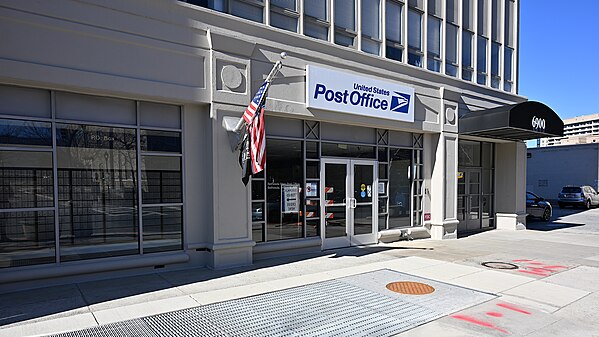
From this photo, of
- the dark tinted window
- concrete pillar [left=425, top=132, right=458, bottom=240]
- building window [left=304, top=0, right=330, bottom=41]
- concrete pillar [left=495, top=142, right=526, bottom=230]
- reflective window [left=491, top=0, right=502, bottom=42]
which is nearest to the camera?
building window [left=304, top=0, right=330, bottom=41]

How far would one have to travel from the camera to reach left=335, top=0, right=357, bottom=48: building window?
30.7ft

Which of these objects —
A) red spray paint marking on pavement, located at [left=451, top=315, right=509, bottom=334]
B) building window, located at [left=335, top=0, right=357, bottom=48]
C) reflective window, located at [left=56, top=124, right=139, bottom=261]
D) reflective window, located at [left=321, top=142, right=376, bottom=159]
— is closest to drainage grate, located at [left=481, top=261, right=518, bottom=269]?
red spray paint marking on pavement, located at [left=451, top=315, right=509, bottom=334]

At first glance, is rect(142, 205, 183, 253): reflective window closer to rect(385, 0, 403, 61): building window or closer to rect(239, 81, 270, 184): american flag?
rect(239, 81, 270, 184): american flag

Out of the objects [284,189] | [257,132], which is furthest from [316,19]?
[284,189]

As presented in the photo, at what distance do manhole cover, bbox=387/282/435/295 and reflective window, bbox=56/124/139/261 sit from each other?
182 inches

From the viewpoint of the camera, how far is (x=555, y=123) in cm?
1160

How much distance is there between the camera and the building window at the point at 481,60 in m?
12.9

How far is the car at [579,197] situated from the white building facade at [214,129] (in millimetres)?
16448

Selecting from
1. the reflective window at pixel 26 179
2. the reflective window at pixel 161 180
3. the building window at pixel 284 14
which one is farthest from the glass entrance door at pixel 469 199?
the reflective window at pixel 26 179

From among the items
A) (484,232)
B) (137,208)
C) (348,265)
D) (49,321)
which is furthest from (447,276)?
(484,232)

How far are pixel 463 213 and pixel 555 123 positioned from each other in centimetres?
402

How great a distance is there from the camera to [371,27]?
10031 millimetres

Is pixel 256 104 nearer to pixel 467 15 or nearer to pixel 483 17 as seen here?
pixel 467 15

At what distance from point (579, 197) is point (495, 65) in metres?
16.5
